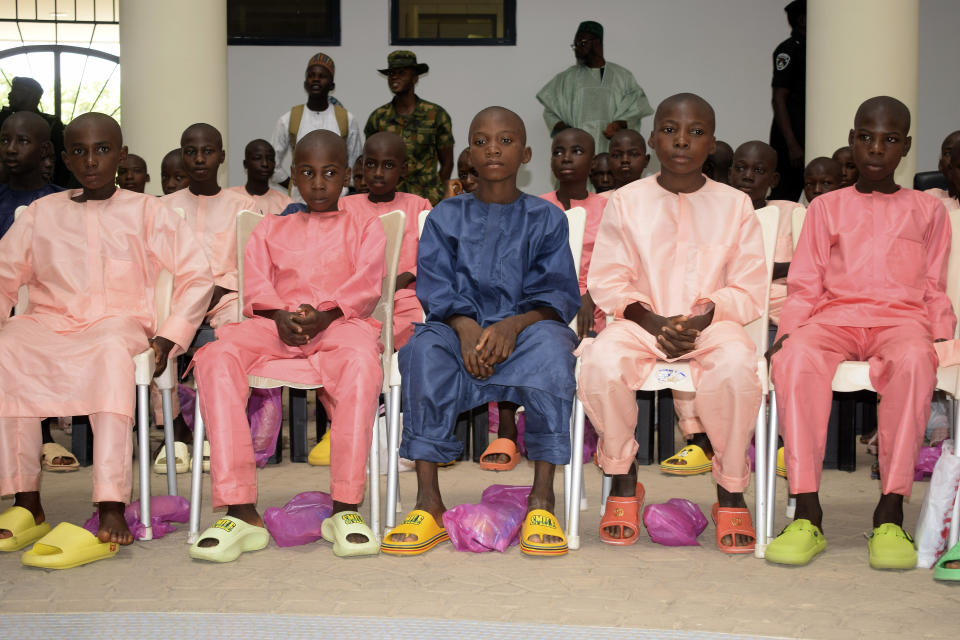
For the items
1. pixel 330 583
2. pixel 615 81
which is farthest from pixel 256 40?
pixel 330 583

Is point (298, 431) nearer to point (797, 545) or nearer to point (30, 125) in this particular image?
point (30, 125)

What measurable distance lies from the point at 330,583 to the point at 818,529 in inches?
55.7

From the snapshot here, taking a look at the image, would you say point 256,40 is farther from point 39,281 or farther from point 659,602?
point 659,602

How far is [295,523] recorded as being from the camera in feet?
10.6

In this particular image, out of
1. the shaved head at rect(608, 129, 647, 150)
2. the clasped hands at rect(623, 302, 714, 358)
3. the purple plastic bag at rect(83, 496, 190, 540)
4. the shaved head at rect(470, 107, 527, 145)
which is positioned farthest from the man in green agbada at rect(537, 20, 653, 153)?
the purple plastic bag at rect(83, 496, 190, 540)

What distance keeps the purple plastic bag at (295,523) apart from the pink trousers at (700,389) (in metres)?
0.90

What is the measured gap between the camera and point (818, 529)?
308cm

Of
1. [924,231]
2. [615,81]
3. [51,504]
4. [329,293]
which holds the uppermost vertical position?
[615,81]

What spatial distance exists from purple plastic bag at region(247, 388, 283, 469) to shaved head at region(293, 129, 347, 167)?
3.37 ft

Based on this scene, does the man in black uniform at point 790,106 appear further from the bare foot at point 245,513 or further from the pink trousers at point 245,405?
the bare foot at point 245,513

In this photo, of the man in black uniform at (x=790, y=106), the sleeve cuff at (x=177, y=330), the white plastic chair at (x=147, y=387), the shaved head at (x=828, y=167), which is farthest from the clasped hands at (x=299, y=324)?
the man in black uniform at (x=790, y=106)

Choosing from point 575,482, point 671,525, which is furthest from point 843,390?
point 575,482

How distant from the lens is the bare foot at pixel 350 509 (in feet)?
10.2

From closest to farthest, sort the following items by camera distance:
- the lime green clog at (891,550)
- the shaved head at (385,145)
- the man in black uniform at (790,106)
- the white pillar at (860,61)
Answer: the lime green clog at (891,550) → the shaved head at (385,145) → the white pillar at (860,61) → the man in black uniform at (790,106)
